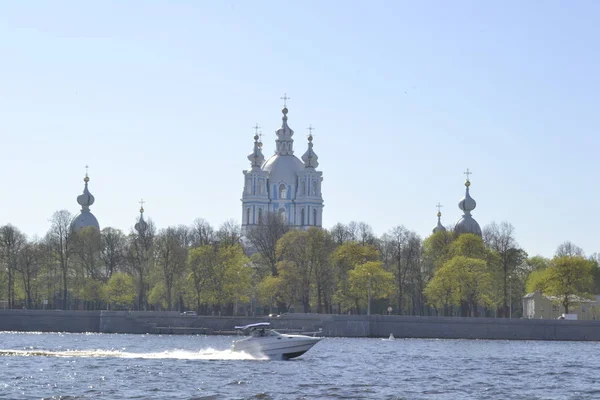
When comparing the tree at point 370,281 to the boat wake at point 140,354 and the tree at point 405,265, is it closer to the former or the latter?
the tree at point 405,265

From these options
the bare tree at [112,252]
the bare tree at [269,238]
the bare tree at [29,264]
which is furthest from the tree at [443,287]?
the bare tree at [29,264]

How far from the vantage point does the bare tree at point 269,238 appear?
484 ft

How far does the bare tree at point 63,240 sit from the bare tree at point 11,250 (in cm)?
307

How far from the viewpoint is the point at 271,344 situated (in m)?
84.8

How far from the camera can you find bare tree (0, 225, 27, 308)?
143m

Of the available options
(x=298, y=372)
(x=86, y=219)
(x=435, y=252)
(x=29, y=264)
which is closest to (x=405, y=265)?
(x=435, y=252)

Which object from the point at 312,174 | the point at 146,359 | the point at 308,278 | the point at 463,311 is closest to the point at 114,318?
the point at 308,278

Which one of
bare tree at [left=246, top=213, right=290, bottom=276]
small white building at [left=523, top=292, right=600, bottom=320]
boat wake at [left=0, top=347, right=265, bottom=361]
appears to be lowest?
boat wake at [left=0, top=347, right=265, bottom=361]

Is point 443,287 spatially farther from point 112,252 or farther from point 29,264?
point 29,264

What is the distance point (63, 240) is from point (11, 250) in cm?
995

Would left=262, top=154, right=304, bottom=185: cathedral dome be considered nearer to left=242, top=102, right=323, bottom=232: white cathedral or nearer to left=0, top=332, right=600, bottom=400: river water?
left=242, top=102, right=323, bottom=232: white cathedral

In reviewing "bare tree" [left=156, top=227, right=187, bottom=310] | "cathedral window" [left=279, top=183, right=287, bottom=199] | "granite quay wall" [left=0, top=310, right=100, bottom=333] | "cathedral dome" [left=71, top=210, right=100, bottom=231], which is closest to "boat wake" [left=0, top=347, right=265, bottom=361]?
"granite quay wall" [left=0, top=310, right=100, bottom=333]

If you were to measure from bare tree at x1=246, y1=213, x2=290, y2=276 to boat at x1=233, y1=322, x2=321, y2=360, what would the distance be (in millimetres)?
57626

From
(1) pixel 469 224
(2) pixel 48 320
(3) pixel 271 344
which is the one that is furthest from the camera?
(1) pixel 469 224
